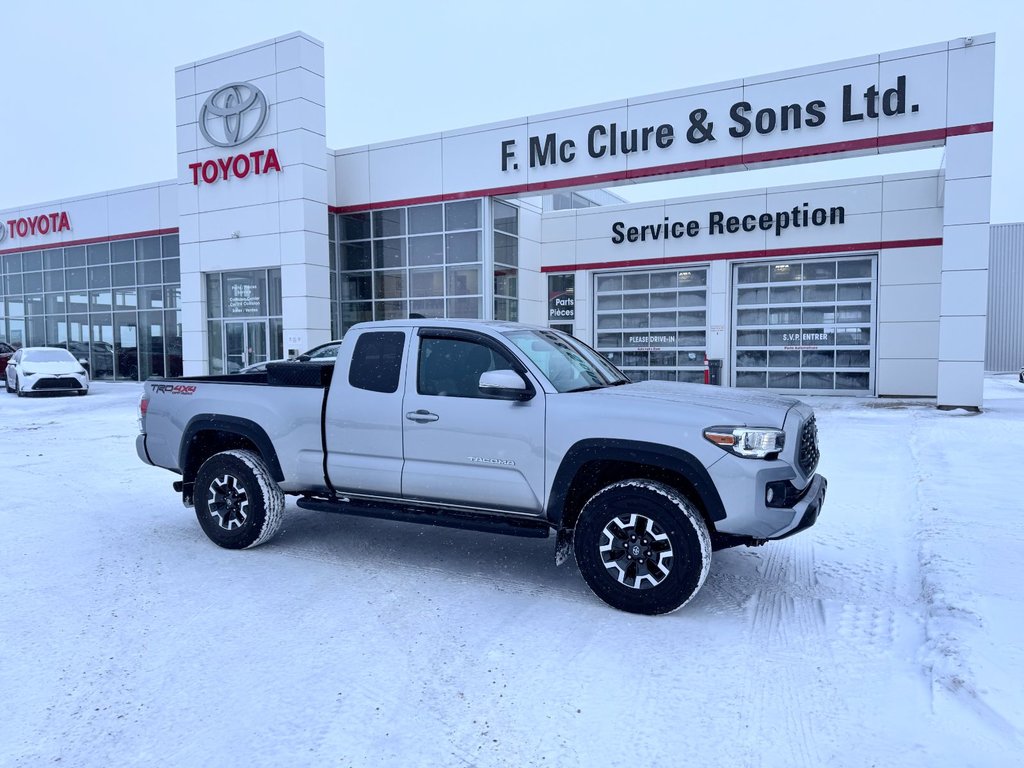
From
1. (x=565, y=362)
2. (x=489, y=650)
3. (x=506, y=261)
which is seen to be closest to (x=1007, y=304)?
(x=506, y=261)

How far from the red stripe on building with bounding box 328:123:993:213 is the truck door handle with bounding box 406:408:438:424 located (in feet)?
46.0

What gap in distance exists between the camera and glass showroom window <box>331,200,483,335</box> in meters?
20.1

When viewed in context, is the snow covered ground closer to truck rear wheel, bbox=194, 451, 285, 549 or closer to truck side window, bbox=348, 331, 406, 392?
truck rear wheel, bbox=194, 451, 285, 549

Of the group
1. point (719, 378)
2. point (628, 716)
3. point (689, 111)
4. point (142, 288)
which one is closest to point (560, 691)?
point (628, 716)

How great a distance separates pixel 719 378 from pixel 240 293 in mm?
14176

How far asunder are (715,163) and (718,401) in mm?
13870

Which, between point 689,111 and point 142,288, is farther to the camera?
point 142,288

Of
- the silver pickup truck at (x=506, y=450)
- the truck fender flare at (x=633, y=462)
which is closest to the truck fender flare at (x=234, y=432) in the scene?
the silver pickup truck at (x=506, y=450)

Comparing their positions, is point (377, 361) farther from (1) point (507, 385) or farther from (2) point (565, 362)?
(2) point (565, 362)

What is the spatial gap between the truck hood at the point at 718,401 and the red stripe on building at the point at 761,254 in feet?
53.0

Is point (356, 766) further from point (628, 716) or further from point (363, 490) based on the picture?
point (363, 490)

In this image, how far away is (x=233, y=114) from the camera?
2100 cm

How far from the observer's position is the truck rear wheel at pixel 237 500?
5.99m

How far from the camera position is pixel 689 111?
57.1ft
